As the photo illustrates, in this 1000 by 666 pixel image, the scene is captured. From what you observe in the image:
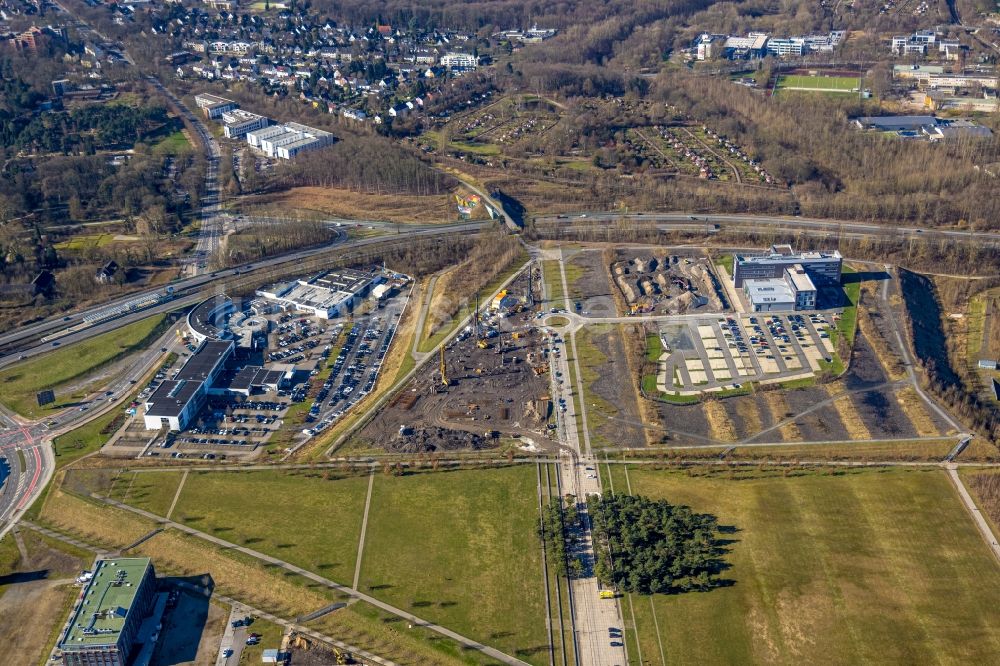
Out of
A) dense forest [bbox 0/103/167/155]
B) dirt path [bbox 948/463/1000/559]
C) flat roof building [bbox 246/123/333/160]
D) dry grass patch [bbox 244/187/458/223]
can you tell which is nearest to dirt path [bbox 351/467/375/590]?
dirt path [bbox 948/463/1000/559]

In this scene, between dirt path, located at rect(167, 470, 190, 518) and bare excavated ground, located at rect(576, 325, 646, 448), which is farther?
bare excavated ground, located at rect(576, 325, 646, 448)

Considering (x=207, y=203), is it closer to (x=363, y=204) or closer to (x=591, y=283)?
(x=363, y=204)

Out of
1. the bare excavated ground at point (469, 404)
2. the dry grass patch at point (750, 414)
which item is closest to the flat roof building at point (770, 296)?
the dry grass patch at point (750, 414)

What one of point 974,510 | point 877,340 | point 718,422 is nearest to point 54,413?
point 718,422

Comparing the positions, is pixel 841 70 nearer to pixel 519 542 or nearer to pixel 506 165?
pixel 506 165

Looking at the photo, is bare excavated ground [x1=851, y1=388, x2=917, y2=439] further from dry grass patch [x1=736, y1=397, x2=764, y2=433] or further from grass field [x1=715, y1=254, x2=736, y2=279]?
grass field [x1=715, y1=254, x2=736, y2=279]
